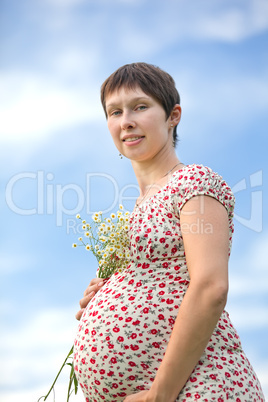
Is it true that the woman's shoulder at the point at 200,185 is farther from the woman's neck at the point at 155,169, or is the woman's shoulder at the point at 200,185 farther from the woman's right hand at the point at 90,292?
the woman's right hand at the point at 90,292

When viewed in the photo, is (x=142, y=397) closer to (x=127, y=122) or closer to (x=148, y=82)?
(x=127, y=122)

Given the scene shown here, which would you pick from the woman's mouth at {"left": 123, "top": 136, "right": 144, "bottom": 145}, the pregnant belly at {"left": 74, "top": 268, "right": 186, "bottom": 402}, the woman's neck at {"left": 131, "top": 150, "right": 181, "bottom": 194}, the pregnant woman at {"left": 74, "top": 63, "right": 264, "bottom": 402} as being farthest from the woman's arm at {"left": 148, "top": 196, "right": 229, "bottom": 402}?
the woman's mouth at {"left": 123, "top": 136, "right": 144, "bottom": 145}

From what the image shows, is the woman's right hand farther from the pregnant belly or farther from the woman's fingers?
the pregnant belly

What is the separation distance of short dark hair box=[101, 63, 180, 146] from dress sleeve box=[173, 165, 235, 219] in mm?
479

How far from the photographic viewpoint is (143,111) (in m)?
2.63

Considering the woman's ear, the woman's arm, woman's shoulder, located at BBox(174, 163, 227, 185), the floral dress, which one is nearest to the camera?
the woman's arm

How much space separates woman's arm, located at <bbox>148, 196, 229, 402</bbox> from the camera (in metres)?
2.03

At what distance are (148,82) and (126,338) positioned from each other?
4.06 ft

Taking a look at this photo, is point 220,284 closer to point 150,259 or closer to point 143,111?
point 150,259

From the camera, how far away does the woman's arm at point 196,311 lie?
203 cm

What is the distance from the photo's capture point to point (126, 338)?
2246mm

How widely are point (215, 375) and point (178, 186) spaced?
784mm

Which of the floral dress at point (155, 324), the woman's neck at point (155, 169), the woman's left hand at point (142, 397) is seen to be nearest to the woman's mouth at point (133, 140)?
the woman's neck at point (155, 169)

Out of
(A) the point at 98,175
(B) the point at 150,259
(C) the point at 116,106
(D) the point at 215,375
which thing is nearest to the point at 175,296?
(B) the point at 150,259
